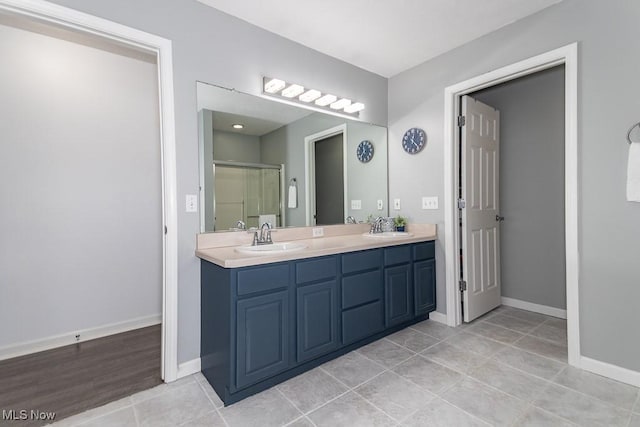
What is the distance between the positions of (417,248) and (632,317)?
135cm

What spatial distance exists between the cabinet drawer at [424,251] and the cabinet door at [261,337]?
4.40 ft

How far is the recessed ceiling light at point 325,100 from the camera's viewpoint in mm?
2670

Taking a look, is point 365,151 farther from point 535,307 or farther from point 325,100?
point 535,307

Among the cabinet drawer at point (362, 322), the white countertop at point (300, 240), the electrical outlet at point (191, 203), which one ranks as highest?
the electrical outlet at point (191, 203)

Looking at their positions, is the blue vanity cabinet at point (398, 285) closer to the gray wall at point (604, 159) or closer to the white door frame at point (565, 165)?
the white door frame at point (565, 165)

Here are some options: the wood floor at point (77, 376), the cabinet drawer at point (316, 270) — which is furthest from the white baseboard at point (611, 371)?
the wood floor at point (77, 376)

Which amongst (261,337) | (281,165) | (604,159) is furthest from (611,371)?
(281,165)

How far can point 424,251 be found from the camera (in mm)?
2723

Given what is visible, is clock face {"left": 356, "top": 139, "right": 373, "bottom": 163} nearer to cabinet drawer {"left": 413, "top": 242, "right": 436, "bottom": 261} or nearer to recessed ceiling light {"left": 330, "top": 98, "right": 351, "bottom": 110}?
recessed ceiling light {"left": 330, "top": 98, "right": 351, "bottom": 110}

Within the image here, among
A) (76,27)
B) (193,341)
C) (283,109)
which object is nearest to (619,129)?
(283,109)

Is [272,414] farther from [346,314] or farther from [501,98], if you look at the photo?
[501,98]

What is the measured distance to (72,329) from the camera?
2.46m

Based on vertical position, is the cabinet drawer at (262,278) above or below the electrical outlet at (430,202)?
below

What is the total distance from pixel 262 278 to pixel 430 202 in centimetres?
181
